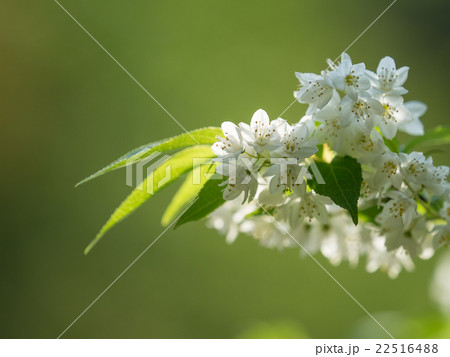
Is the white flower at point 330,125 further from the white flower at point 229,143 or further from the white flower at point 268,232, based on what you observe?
the white flower at point 268,232

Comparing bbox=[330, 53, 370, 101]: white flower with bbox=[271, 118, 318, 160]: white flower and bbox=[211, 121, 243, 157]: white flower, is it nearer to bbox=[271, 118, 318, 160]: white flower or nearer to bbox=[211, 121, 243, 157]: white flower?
bbox=[271, 118, 318, 160]: white flower

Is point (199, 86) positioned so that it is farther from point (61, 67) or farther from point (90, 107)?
point (61, 67)

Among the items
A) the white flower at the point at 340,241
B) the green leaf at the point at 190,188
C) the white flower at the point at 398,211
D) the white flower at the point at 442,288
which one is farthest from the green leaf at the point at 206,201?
the white flower at the point at 442,288

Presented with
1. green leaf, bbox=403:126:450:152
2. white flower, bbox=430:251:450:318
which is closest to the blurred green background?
white flower, bbox=430:251:450:318

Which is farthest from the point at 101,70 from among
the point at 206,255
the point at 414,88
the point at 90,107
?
the point at 414,88

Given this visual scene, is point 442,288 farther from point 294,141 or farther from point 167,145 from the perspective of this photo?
point 167,145

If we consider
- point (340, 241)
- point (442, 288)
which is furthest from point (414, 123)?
point (442, 288)
